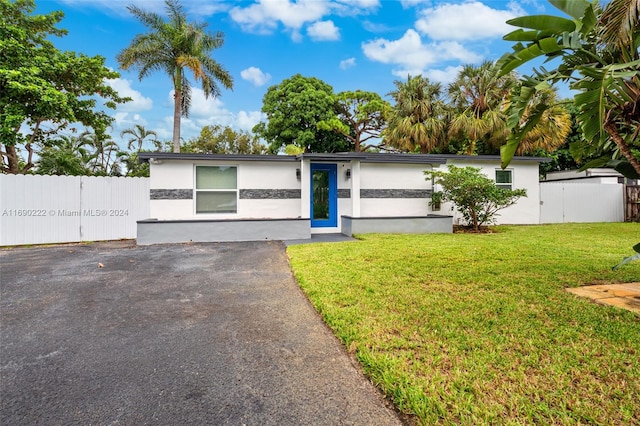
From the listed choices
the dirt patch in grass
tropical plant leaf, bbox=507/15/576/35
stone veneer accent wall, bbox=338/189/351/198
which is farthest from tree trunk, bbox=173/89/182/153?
tropical plant leaf, bbox=507/15/576/35

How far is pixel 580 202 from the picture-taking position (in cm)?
1388

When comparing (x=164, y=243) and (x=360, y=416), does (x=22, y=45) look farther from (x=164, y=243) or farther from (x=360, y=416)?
(x=360, y=416)

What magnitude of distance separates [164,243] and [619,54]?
9418 millimetres

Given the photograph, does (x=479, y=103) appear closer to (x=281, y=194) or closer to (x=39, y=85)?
(x=281, y=194)

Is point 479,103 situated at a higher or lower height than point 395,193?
higher

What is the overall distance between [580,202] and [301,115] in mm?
17354

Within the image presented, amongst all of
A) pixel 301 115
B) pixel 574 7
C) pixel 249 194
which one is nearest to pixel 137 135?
pixel 301 115

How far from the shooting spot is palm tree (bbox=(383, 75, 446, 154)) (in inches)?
714

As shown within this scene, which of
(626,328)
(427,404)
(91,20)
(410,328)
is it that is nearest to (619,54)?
(626,328)

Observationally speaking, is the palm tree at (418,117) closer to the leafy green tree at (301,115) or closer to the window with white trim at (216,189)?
the leafy green tree at (301,115)

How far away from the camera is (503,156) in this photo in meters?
3.86

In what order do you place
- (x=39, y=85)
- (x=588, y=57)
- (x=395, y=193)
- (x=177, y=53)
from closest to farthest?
(x=588, y=57) → (x=395, y=193) → (x=39, y=85) → (x=177, y=53)

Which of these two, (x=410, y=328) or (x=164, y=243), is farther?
(x=164, y=243)

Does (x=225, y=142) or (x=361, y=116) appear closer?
(x=361, y=116)
